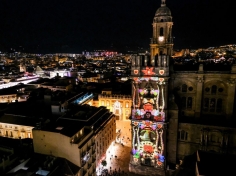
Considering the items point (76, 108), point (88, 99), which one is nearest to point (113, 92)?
point (88, 99)

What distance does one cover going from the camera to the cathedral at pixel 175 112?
43062 mm

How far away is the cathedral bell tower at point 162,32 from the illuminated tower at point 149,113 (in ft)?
39.2

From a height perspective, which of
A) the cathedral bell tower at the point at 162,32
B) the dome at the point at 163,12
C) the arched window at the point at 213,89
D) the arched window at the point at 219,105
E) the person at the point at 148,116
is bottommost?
the person at the point at 148,116

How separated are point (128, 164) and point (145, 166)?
6.03 m

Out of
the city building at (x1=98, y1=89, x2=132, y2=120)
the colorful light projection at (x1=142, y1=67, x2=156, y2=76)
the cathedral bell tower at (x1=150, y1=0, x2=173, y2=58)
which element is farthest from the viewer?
the city building at (x1=98, y1=89, x2=132, y2=120)

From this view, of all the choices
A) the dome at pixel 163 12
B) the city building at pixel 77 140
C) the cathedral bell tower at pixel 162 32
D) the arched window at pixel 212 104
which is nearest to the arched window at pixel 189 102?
the arched window at pixel 212 104

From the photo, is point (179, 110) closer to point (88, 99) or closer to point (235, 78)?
point (235, 78)

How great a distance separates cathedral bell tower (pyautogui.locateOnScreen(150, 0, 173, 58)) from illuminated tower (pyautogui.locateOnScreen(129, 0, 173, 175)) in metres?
11.9

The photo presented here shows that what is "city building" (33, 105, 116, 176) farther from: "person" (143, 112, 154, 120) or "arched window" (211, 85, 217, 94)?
"arched window" (211, 85, 217, 94)

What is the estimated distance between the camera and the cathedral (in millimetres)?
43062

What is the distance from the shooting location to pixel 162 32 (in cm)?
5638

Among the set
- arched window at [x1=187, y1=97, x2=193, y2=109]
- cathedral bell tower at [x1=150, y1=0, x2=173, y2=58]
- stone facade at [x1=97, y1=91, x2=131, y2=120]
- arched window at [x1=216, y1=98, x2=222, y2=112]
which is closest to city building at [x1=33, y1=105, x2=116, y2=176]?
arched window at [x1=187, y1=97, x2=193, y2=109]

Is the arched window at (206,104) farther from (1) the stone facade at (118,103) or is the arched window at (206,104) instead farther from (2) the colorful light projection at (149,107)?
(1) the stone facade at (118,103)

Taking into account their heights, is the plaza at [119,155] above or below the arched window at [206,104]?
below
